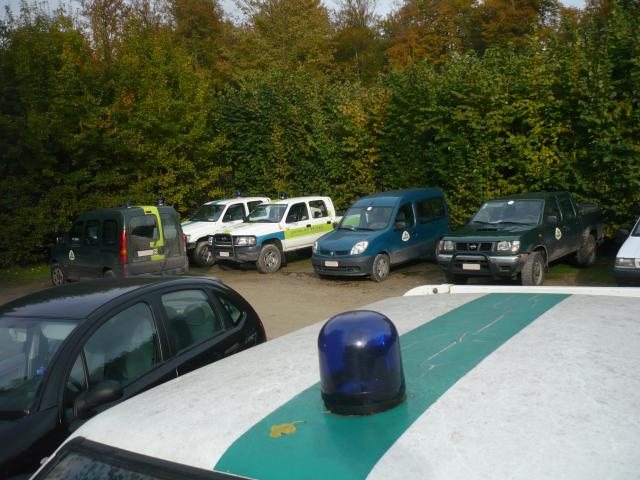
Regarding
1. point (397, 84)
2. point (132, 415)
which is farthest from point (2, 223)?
point (132, 415)

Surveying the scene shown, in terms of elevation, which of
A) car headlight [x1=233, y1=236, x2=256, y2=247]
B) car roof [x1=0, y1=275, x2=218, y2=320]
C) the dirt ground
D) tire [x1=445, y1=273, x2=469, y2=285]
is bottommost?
the dirt ground

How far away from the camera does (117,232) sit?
1427cm

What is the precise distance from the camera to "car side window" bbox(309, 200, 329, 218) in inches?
732

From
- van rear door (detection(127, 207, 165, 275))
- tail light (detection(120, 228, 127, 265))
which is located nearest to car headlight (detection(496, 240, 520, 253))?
van rear door (detection(127, 207, 165, 275))

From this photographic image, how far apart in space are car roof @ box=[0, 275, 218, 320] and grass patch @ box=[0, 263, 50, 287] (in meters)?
14.4

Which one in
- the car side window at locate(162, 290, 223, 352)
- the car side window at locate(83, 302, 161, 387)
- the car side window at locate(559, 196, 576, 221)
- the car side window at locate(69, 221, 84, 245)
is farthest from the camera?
the car side window at locate(69, 221, 84, 245)

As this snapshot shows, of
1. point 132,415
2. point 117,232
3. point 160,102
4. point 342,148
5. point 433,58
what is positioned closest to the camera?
point 132,415

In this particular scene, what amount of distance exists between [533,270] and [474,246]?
3.92 ft

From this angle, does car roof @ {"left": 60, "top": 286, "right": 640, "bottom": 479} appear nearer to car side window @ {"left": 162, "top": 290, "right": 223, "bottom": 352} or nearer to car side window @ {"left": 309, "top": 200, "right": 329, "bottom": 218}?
car side window @ {"left": 162, "top": 290, "right": 223, "bottom": 352}

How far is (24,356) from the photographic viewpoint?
423 cm

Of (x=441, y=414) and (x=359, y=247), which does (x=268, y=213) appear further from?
(x=441, y=414)

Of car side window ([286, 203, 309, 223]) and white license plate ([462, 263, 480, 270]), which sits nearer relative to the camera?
white license plate ([462, 263, 480, 270])

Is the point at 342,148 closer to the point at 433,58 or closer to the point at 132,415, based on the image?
the point at 132,415

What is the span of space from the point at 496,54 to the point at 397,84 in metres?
3.14
